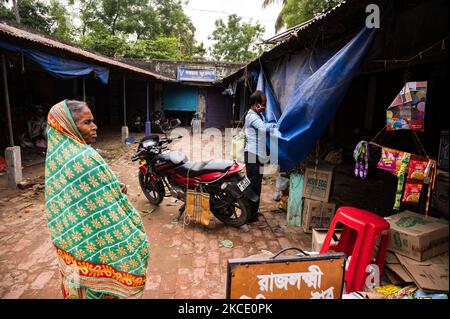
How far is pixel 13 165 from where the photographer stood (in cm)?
566

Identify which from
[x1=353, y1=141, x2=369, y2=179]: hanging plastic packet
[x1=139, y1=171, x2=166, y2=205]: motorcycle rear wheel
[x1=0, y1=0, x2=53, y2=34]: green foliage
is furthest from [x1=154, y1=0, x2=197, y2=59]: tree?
[x1=353, y1=141, x2=369, y2=179]: hanging plastic packet

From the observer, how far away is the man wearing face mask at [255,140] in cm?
396

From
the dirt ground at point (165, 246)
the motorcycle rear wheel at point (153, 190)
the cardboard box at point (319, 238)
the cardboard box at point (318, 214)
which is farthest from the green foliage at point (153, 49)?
the cardboard box at point (319, 238)

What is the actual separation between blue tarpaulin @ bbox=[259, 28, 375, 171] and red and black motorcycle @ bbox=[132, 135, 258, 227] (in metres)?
0.70

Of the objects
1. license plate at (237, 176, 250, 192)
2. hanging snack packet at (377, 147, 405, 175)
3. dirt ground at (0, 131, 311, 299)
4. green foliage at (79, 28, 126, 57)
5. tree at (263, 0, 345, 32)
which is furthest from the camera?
green foliage at (79, 28, 126, 57)

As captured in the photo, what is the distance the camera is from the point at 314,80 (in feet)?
10.4

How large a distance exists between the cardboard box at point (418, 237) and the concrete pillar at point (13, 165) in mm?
6522

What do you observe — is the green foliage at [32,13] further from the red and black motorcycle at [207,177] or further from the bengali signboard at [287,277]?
the bengali signboard at [287,277]

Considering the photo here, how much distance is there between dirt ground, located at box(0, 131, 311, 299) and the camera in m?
2.77

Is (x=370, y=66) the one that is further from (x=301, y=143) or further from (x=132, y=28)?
(x=132, y=28)

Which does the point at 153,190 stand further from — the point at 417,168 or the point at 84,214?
the point at 417,168

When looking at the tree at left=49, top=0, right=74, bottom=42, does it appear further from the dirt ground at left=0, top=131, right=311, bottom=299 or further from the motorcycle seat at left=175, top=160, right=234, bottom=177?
the motorcycle seat at left=175, top=160, right=234, bottom=177
